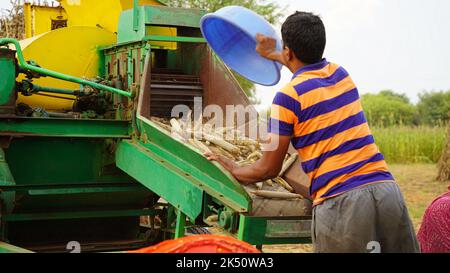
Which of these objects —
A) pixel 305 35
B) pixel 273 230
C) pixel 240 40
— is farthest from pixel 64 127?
pixel 305 35

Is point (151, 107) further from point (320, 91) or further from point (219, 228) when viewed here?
point (320, 91)

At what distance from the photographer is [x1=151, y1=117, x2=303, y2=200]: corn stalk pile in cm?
438

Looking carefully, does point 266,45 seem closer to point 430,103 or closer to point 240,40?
point 240,40

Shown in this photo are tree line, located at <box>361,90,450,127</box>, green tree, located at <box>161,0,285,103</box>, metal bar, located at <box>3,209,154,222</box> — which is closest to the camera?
metal bar, located at <box>3,209,154,222</box>

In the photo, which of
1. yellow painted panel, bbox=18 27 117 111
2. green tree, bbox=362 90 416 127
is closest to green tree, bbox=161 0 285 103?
yellow painted panel, bbox=18 27 117 111

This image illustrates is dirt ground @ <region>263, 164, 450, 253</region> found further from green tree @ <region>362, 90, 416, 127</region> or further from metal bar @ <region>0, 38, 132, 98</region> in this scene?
green tree @ <region>362, 90, 416, 127</region>

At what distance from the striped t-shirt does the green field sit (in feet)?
65.1

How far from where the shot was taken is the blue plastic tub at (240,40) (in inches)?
164

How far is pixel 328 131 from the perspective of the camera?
3.27 metres

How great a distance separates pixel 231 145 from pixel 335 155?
181 cm

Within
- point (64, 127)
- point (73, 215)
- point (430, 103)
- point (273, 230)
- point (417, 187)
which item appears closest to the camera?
point (273, 230)

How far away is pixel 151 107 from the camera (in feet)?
19.8

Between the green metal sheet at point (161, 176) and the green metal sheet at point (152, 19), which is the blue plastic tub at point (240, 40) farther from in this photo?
the green metal sheet at point (152, 19)
